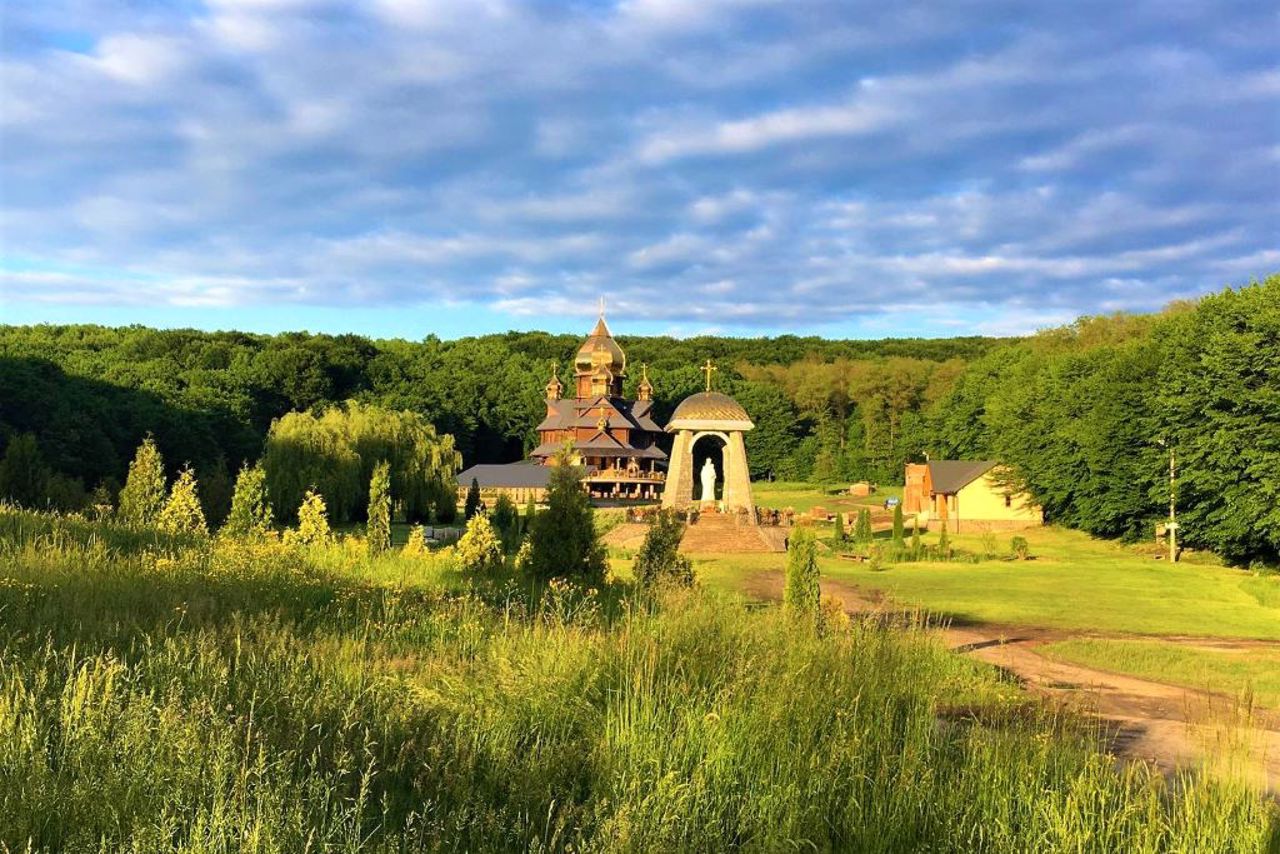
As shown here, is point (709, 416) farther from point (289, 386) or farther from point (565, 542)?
point (289, 386)

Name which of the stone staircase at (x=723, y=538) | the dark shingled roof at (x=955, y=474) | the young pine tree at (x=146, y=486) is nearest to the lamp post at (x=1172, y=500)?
the stone staircase at (x=723, y=538)

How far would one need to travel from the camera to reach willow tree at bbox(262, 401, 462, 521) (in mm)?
36719

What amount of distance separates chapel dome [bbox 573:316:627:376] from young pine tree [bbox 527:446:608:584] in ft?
182

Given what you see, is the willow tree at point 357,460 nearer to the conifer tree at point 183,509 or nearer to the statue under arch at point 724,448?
the statue under arch at point 724,448

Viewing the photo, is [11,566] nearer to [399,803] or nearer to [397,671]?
[397,671]

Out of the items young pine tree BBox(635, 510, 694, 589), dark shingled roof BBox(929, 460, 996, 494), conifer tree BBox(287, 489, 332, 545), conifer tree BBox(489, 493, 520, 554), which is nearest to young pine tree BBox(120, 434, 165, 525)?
conifer tree BBox(287, 489, 332, 545)

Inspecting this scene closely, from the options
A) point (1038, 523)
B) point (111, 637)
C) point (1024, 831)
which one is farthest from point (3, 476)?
point (1038, 523)

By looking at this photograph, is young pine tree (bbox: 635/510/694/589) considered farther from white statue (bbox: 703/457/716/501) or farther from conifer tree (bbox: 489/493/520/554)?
white statue (bbox: 703/457/716/501)

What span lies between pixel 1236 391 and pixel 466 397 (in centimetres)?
5985

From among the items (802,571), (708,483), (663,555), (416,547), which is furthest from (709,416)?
(802,571)

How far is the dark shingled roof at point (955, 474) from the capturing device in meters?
46.0

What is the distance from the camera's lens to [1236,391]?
27109mm

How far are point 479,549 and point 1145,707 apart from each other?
9671mm

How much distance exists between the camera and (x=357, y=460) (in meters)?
38.4
